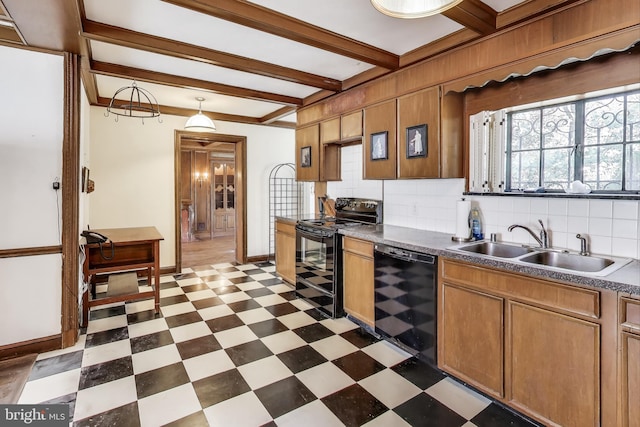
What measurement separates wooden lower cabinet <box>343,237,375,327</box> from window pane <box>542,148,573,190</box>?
4.52ft

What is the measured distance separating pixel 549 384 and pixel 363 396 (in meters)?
1.01

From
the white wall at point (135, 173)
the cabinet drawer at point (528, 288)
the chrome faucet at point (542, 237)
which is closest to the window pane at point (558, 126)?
the chrome faucet at point (542, 237)

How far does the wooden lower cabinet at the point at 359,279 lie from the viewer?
285 cm

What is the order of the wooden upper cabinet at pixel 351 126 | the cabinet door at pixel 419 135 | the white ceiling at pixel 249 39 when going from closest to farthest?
the white ceiling at pixel 249 39, the cabinet door at pixel 419 135, the wooden upper cabinet at pixel 351 126

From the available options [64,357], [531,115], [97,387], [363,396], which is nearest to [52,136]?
[64,357]

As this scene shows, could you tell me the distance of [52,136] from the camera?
253 centimetres

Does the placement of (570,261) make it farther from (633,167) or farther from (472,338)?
(472,338)

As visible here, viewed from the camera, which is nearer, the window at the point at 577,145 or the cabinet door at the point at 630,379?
the cabinet door at the point at 630,379

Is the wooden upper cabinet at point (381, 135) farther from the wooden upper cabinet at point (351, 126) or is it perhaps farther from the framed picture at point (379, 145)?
the wooden upper cabinet at point (351, 126)

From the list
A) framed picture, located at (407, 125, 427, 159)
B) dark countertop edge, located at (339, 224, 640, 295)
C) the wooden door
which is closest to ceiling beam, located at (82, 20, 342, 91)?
framed picture, located at (407, 125, 427, 159)

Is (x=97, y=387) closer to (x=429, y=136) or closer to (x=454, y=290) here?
(x=454, y=290)

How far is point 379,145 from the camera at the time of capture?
10.5 ft

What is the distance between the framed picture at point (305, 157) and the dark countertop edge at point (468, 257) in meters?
1.37

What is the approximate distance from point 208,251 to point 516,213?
553 centimetres
